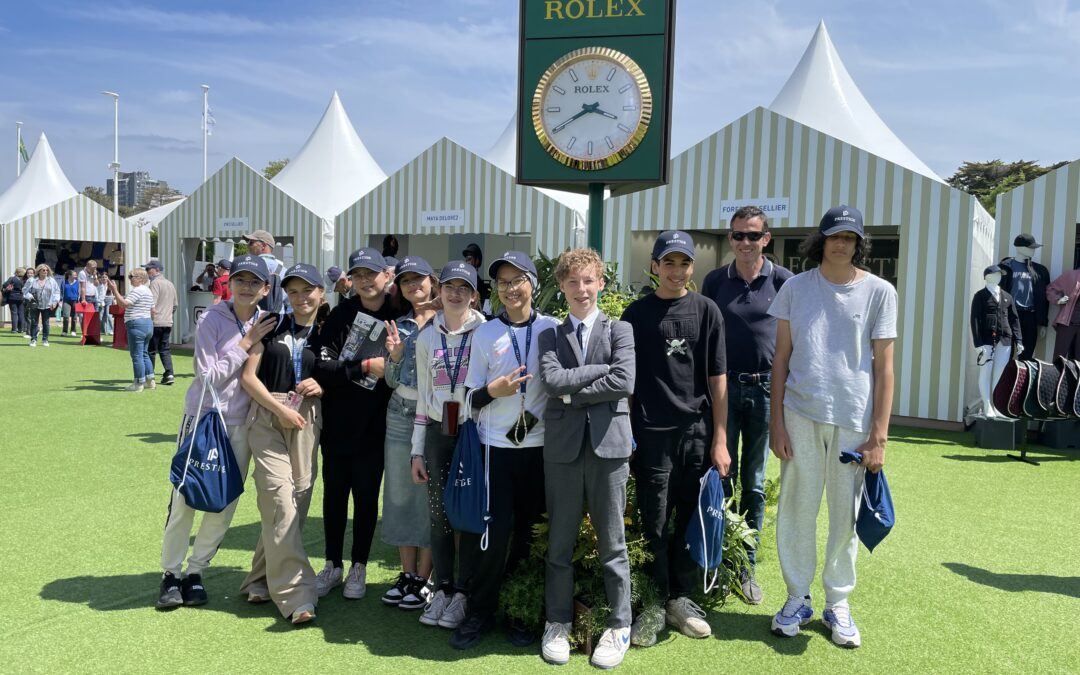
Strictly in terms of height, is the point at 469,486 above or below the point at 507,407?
below

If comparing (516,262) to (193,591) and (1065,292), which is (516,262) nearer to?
(193,591)

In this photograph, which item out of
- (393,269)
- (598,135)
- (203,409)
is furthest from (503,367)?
(598,135)

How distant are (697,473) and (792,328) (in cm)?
78

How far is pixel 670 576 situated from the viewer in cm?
368

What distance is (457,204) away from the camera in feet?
43.4

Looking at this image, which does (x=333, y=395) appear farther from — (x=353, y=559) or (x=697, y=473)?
(x=697, y=473)

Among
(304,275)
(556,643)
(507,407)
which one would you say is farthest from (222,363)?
(556,643)

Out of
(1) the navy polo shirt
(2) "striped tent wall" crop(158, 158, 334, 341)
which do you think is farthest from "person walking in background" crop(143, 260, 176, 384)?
(1) the navy polo shirt

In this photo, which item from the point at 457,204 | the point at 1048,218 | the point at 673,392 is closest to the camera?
the point at 673,392

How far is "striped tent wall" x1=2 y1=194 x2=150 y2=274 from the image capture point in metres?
22.7

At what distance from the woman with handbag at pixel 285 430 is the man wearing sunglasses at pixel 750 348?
2041mm

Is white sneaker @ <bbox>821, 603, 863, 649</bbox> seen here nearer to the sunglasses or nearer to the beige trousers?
the sunglasses

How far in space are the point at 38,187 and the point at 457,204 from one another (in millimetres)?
20746

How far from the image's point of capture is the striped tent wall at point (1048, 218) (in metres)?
8.86
